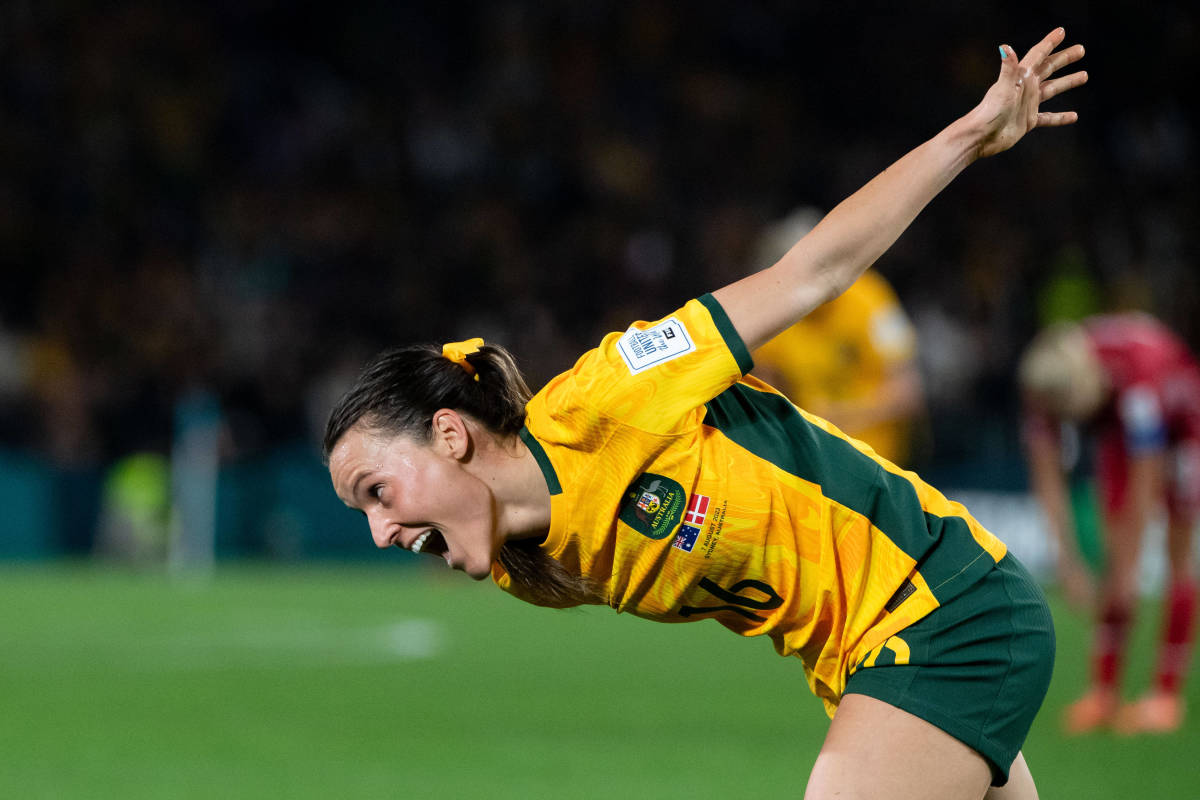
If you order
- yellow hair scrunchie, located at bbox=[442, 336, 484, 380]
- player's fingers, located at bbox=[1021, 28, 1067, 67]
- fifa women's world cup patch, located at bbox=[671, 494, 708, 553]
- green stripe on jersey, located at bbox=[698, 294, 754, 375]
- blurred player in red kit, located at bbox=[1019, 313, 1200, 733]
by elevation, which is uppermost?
blurred player in red kit, located at bbox=[1019, 313, 1200, 733]

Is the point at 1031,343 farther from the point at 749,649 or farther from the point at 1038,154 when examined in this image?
the point at 749,649

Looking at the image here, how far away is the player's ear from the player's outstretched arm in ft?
1.83

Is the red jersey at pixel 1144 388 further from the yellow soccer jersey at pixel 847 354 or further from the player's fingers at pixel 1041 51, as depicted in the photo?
the player's fingers at pixel 1041 51

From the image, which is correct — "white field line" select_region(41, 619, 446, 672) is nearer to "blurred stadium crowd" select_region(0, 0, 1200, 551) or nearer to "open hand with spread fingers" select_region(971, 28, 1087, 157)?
"blurred stadium crowd" select_region(0, 0, 1200, 551)

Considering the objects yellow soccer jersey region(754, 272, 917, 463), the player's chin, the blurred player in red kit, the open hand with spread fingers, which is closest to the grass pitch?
the blurred player in red kit

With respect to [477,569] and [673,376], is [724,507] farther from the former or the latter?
[477,569]

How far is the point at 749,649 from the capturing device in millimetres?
9531

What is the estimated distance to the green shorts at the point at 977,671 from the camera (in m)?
3.06

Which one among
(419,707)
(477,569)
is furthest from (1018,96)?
(419,707)

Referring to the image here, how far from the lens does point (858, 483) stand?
3150 millimetres

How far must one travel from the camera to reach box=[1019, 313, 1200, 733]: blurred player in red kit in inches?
265

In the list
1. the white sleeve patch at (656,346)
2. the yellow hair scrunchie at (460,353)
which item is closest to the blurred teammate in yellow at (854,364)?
the yellow hair scrunchie at (460,353)

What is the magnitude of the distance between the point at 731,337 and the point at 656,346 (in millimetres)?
143

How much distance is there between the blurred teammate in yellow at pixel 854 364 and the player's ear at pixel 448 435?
4.67 metres
